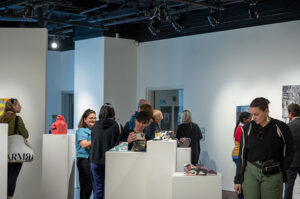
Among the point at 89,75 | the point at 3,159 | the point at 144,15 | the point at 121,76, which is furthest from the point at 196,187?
the point at 89,75

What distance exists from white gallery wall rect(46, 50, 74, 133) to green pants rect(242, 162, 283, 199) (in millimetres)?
10037

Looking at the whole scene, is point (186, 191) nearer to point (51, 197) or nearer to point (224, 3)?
point (51, 197)

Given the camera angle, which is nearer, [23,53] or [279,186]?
[279,186]

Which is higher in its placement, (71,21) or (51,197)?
(71,21)

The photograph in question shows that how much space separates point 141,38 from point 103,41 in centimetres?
A: 105

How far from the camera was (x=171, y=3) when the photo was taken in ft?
31.6

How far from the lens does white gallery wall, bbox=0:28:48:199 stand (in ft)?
26.8

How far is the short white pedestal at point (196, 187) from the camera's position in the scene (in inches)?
199

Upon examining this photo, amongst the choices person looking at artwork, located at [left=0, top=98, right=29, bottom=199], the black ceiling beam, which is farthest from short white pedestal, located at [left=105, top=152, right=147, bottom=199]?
the black ceiling beam

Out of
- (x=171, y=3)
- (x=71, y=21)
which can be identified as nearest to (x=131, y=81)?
(x=71, y=21)

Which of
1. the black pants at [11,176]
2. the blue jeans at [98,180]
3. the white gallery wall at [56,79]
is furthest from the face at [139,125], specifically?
the white gallery wall at [56,79]

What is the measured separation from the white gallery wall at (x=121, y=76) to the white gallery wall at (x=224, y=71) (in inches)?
15.4

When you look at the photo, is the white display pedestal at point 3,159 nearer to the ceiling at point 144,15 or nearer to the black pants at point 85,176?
the black pants at point 85,176

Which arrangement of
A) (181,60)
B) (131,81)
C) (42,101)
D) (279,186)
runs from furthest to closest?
(131,81)
(181,60)
(42,101)
(279,186)
